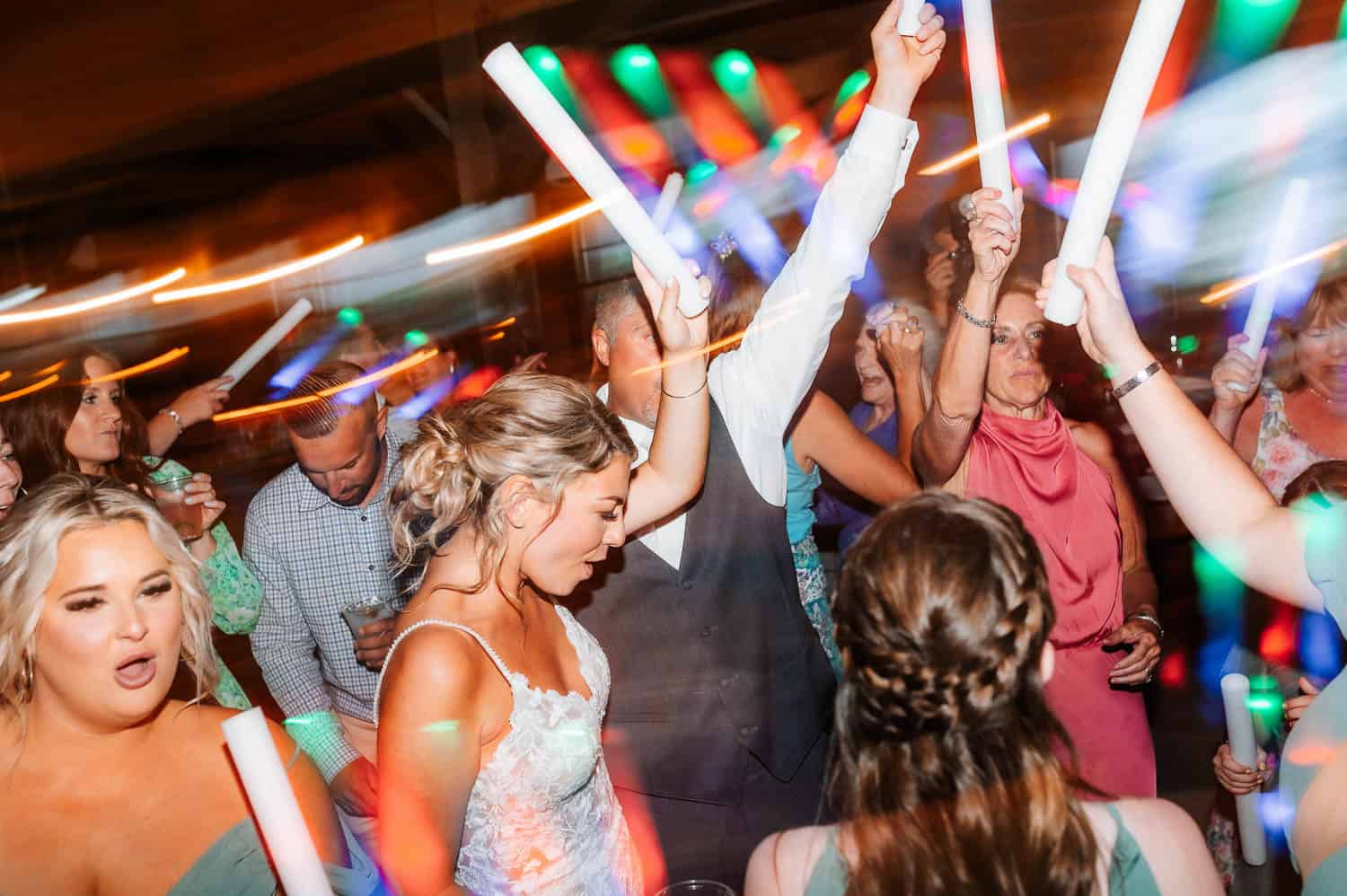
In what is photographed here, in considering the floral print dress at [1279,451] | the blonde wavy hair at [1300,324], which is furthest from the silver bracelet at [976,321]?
the blonde wavy hair at [1300,324]

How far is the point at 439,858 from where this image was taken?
4.13 feet

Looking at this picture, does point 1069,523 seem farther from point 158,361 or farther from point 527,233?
point 158,361

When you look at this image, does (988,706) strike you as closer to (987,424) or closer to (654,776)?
(654,776)

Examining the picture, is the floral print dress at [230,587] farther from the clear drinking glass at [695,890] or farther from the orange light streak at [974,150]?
→ the orange light streak at [974,150]

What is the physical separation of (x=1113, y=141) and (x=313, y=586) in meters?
2.09

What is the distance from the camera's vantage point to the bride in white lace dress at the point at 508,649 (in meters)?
1.27

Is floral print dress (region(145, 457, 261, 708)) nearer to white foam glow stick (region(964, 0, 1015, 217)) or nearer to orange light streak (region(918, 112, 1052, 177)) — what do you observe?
white foam glow stick (region(964, 0, 1015, 217))

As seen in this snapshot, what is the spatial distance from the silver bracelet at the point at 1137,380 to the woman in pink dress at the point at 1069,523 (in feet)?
2.05

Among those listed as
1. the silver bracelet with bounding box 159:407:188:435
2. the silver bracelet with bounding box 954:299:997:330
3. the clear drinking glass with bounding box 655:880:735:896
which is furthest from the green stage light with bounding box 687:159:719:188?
the clear drinking glass with bounding box 655:880:735:896

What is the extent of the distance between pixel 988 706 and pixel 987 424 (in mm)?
1304

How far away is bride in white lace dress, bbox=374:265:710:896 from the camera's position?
1.27m

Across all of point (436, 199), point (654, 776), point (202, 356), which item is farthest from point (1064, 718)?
point (202, 356)

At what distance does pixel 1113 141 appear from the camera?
1082 mm

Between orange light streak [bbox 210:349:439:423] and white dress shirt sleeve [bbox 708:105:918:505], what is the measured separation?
3.55 feet
